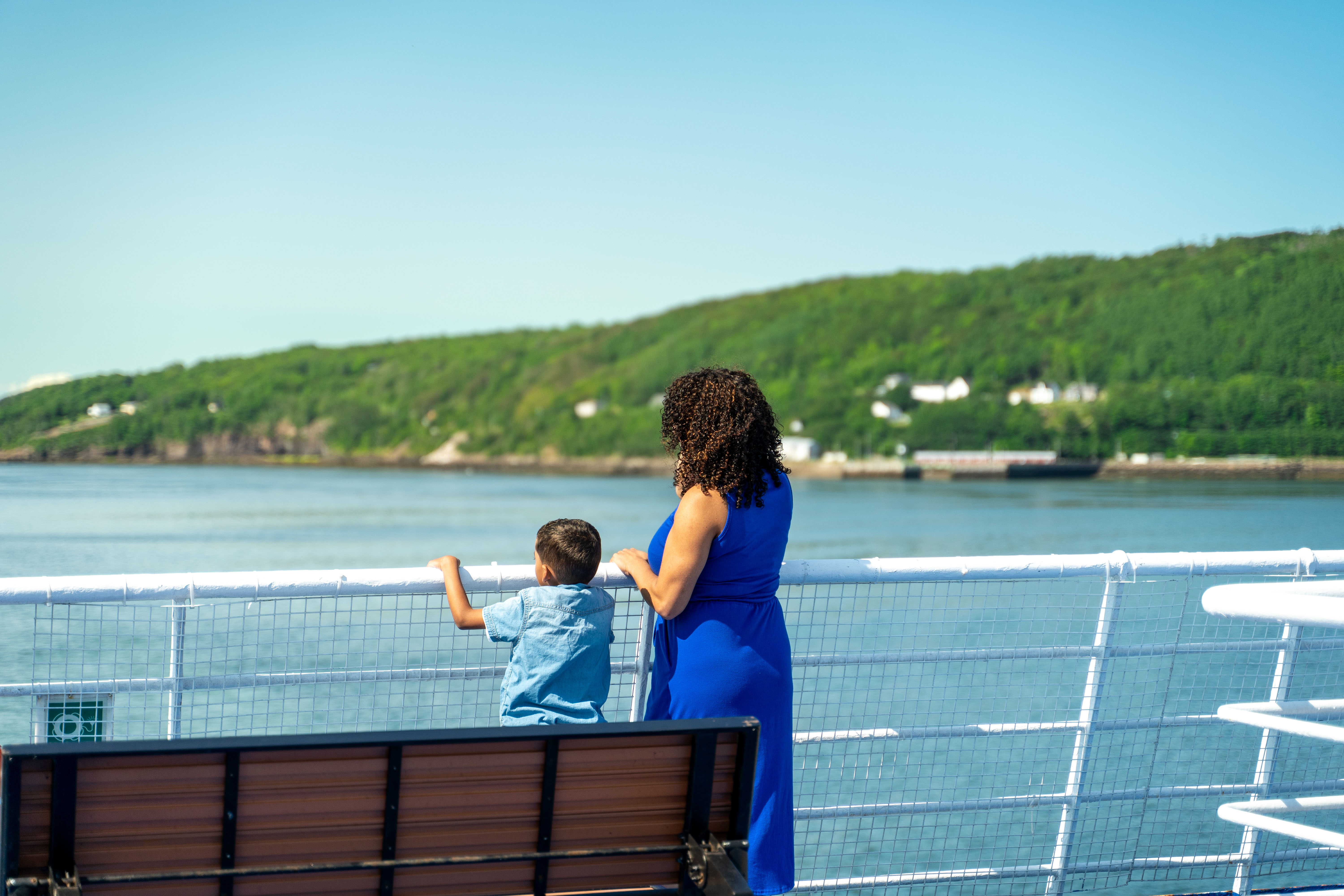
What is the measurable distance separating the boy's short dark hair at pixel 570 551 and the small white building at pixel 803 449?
128 m

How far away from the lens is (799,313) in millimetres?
158375

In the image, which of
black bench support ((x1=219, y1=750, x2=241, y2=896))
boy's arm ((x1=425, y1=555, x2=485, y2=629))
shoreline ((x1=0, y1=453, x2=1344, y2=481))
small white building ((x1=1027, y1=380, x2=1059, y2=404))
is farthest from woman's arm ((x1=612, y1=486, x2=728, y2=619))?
small white building ((x1=1027, y1=380, x2=1059, y2=404))

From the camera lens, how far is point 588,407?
6019 inches

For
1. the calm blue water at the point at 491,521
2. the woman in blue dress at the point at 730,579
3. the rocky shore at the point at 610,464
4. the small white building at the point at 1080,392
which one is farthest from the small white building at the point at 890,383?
the woman in blue dress at the point at 730,579

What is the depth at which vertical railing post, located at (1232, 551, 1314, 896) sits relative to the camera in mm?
3514

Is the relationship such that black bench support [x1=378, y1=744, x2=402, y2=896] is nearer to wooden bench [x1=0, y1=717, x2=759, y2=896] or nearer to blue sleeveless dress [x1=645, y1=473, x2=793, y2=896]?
wooden bench [x1=0, y1=717, x2=759, y2=896]

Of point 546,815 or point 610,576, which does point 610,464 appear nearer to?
point 610,576

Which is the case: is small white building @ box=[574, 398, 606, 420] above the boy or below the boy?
below

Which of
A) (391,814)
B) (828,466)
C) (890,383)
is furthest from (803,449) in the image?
(391,814)

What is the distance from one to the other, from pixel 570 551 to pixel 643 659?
64 centimetres

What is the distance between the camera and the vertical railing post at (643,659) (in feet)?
10.4

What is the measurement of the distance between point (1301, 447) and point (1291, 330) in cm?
1202

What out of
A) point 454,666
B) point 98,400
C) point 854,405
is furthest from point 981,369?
point 454,666

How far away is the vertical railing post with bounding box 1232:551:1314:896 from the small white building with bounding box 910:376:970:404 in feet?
461
